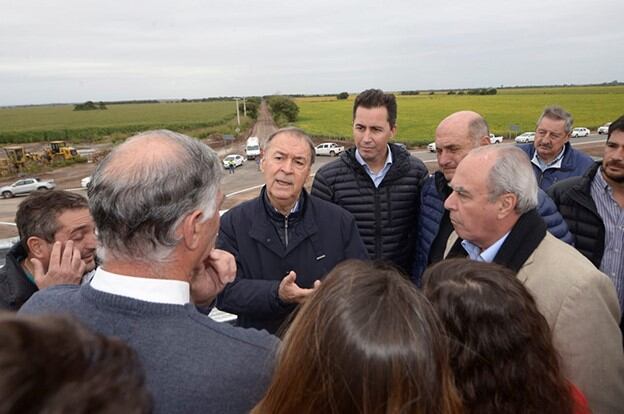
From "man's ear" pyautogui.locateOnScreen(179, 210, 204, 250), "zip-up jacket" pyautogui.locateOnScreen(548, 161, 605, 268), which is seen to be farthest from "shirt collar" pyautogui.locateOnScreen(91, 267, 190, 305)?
"zip-up jacket" pyautogui.locateOnScreen(548, 161, 605, 268)

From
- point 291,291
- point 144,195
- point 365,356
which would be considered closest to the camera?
point 365,356

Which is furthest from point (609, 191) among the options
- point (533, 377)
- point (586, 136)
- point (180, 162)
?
point (586, 136)

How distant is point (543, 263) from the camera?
6.86 feet

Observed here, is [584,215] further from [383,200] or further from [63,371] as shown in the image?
[63,371]

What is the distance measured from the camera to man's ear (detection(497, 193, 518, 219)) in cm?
234

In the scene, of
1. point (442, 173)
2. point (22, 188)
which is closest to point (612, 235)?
point (442, 173)

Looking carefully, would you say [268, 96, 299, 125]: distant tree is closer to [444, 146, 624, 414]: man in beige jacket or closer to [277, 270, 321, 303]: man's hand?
[444, 146, 624, 414]: man in beige jacket

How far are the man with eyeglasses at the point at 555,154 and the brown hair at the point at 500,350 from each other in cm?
449

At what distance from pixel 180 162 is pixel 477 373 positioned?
43.1 inches

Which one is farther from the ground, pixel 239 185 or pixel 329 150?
pixel 329 150

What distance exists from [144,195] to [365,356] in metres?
0.77

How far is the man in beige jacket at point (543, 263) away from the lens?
191 centimetres

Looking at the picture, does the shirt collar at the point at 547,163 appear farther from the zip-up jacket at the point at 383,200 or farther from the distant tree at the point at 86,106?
the distant tree at the point at 86,106

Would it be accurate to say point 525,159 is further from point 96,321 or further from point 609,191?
point 96,321
